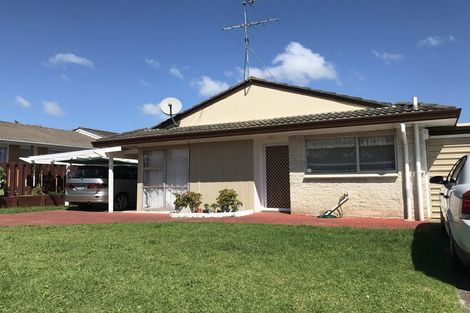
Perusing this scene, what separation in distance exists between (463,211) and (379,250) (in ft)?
6.83

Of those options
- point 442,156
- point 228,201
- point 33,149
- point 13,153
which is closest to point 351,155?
point 442,156

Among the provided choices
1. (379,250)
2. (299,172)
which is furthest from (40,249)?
→ (299,172)

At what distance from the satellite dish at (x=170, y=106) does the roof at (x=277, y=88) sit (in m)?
0.42

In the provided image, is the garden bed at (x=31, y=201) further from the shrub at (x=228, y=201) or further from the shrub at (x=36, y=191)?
the shrub at (x=228, y=201)

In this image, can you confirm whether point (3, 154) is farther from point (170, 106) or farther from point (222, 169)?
point (222, 169)

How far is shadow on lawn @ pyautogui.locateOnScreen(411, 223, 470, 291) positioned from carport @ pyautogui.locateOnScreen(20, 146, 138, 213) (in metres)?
10.7

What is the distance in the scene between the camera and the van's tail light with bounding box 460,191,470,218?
506cm

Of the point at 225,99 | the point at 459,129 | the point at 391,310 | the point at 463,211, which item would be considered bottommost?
the point at 391,310

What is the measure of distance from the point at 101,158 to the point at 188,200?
6627mm

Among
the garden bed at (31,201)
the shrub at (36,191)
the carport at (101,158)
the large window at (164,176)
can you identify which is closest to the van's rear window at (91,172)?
the carport at (101,158)

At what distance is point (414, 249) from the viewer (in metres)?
7.06

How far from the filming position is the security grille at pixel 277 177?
44.9 feet

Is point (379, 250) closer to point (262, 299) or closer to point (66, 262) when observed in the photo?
point (262, 299)

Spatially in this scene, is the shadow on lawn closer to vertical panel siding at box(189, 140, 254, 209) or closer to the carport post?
vertical panel siding at box(189, 140, 254, 209)
